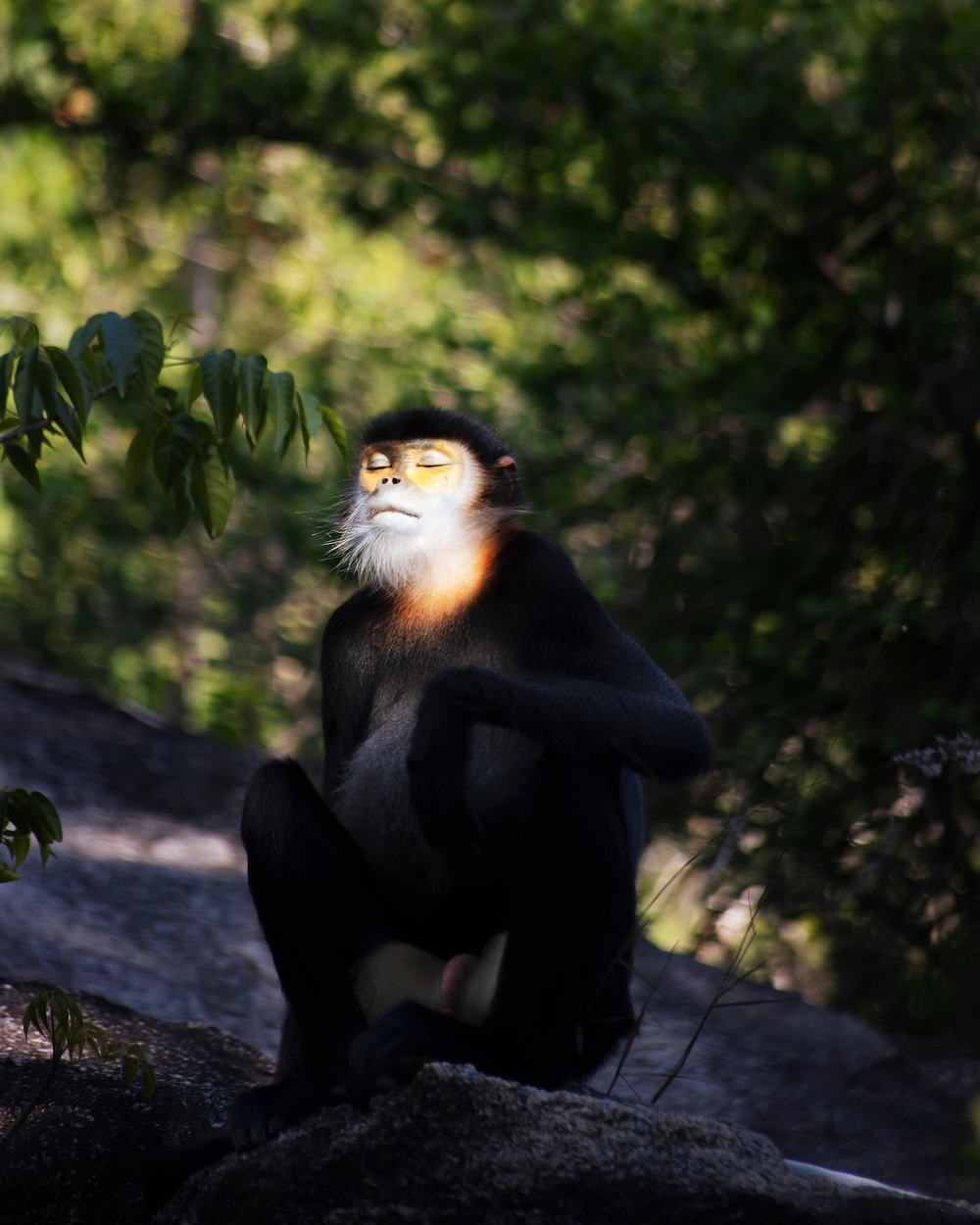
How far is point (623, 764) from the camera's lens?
2.52 meters

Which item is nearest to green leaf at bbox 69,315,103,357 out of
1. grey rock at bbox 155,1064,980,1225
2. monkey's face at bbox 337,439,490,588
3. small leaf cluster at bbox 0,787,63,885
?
monkey's face at bbox 337,439,490,588

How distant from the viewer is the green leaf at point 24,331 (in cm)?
234

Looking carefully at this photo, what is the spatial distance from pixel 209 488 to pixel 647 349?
4.32m

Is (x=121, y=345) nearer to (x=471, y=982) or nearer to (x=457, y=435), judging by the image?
(x=457, y=435)

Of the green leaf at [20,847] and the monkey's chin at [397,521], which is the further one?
the monkey's chin at [397,521]

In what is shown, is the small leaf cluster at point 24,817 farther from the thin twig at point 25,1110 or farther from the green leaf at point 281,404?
the green leaf at point 281,404

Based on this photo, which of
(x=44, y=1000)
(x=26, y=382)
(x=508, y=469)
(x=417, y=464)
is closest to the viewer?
(x=26, y=382)

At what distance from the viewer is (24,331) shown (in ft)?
7.82

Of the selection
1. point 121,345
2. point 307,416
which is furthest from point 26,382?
point 307,416

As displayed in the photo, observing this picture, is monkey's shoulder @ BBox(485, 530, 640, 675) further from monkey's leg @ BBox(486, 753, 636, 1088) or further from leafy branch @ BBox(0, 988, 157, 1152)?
leafy branch @ BBox(0, 988, 157, 1152)

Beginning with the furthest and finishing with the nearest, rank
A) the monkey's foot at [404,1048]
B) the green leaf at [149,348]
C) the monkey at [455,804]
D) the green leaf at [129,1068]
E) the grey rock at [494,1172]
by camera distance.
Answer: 1. the green leaf at [129,1068]
2. the green leaf at [149,348]
3. the monkey at [455,804]
4. the monkey's foot at [404,1048]
5. the grey rock at [494,1172]

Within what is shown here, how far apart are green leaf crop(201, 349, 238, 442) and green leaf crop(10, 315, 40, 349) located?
0.28 m

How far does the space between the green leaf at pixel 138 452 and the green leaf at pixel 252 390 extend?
259 millimetres

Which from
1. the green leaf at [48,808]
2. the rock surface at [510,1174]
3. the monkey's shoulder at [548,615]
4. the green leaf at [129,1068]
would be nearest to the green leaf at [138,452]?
the green leaf at [48,808]
